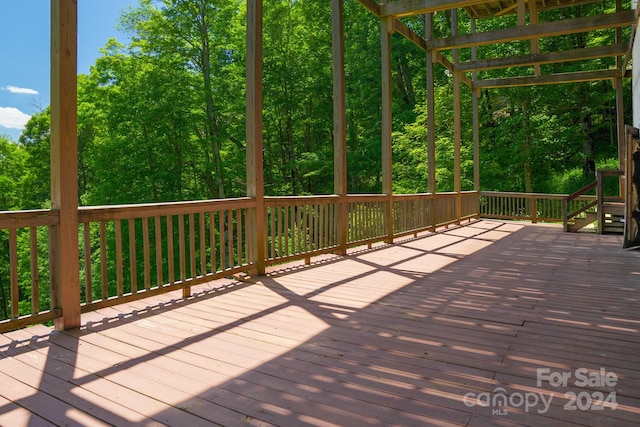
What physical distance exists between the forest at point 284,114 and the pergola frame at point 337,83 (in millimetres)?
4766

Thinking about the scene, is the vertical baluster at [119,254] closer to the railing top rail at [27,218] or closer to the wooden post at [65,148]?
the wooden post at [65,148]

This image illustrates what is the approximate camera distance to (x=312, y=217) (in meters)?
5.33

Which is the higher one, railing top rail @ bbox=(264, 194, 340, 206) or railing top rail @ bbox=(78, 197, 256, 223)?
railing top rail @ bbox=(264, 194, 340, 206)

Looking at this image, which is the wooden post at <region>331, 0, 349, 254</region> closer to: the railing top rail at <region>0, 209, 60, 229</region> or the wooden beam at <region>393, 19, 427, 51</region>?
the wooden beam at <region>393, 19, 427, 51</region>

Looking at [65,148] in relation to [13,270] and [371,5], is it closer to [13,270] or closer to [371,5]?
[13,270]

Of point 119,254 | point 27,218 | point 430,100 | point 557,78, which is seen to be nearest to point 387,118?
point 430,100

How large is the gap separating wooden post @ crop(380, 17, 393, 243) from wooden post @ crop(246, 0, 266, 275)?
3020mm

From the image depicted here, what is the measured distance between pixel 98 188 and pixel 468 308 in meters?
14.0

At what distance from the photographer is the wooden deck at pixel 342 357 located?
178 cm

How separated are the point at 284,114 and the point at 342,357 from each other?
16471mm

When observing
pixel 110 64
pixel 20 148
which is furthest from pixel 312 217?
pixel 20 148

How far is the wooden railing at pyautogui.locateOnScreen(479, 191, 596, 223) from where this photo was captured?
1179 centimetres

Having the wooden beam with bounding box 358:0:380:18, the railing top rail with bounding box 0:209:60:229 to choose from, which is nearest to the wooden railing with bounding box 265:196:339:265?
the railing top rail with bounding box 0:209:60:229

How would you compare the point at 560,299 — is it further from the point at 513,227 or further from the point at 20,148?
the point at 20,148
